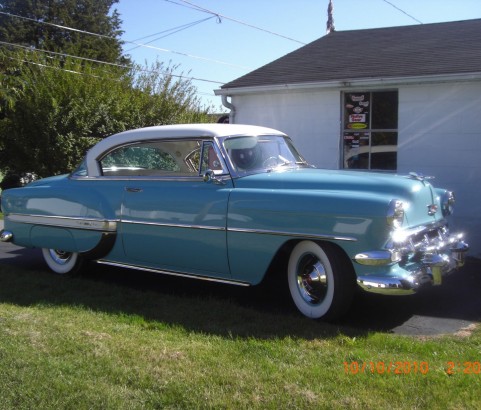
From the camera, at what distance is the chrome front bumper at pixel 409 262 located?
187 inches

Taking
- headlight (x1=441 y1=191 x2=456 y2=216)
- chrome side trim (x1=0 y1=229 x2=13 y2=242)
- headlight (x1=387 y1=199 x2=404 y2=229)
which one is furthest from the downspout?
headlight (x1=387 y1=199 x2=404 y2=229)

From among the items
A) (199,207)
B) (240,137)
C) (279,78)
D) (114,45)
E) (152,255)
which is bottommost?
(152,255)

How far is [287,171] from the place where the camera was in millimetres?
6074

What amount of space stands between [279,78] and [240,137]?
4.80m

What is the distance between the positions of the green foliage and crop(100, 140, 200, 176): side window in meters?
7.63

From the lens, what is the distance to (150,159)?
6.92 metres

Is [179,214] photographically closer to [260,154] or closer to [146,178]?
[146,178]

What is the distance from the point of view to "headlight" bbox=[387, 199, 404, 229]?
15.7 ft

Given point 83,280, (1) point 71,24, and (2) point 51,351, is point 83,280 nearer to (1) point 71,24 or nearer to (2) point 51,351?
(2) point 51,351

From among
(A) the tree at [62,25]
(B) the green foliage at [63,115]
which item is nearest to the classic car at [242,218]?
(B) the green foliage at [63,115]

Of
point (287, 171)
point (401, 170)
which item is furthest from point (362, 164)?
point (287, 171)
